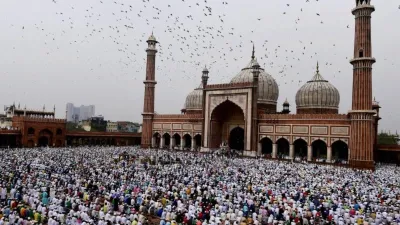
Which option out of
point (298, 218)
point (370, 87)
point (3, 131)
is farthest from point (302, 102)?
point (3, 131)

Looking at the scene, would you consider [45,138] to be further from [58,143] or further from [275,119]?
[275,119]

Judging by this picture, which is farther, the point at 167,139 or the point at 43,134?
the point at 167,139

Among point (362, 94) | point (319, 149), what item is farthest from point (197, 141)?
point (362, 94)

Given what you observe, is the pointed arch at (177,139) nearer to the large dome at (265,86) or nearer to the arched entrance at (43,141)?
the large dome at (265,86)

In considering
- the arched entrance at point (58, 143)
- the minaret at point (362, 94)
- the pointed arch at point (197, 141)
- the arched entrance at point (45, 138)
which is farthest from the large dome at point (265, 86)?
the arched entrance at point (45, 138)

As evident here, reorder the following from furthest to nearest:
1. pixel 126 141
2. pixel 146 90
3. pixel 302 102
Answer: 1. pixel 126 141
2. pixel 146 90
3. pixel 302 102

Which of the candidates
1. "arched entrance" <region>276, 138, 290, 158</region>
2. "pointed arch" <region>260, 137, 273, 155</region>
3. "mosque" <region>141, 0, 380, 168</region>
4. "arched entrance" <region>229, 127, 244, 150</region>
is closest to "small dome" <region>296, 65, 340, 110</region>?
"mosque" <region>141, 0, 380, 168</region>

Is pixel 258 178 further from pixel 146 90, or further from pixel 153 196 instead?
pixel 146 90
